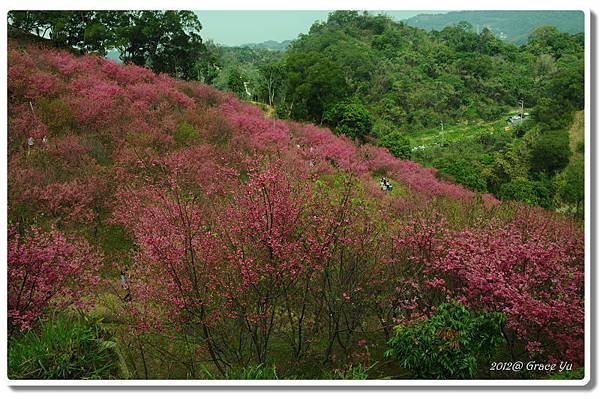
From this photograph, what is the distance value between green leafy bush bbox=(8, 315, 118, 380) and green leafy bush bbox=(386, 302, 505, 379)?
291 centimetres

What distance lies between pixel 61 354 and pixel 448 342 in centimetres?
381

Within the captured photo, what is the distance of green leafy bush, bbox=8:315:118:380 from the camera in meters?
5.03

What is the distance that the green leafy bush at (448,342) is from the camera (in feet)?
15.6

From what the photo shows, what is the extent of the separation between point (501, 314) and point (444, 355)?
73 cm

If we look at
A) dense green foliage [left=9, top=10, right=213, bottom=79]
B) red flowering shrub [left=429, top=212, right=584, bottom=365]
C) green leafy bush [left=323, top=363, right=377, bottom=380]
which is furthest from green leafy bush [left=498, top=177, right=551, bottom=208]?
dense green foliage [left=9, top=10, right=213, bottom=79]

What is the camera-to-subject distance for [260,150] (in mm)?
11984

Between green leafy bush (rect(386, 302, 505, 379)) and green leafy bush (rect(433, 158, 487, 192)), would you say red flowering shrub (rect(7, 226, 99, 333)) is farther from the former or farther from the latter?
green leafy bush (rect(433, 158, 487, 192))

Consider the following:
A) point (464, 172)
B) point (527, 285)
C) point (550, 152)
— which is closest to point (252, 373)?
point (527, 285)

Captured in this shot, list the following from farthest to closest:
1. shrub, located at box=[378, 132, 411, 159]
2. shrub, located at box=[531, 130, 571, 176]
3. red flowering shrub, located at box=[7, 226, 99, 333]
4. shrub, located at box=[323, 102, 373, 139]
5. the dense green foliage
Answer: shrub, located at box=[323, 102, 373, 139], shrub, located at box=[378, 132, 411, 159], the dense green foliage, shrub, located at box=[531, 130, 571, 176], red flowering shrub, located at box=[7, 226, 99, 333]

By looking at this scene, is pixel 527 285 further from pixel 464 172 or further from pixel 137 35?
pixel 137 35

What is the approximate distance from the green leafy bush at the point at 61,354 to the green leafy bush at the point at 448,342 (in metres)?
2.91

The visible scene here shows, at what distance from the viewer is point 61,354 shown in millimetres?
5039

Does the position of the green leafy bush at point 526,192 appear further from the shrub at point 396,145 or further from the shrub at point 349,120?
the shrub at point 349,120

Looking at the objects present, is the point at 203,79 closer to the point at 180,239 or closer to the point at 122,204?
the point at 122,204
